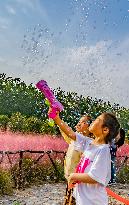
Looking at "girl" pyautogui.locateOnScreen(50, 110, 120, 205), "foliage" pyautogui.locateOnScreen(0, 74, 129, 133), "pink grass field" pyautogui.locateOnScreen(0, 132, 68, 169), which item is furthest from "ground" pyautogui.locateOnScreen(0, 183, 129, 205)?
"foliage" pyautogui.locateOnScreen(0, 74, 129, 133)

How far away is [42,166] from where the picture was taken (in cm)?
1320

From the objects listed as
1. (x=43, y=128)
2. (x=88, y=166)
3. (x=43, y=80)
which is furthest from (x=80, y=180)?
(x=43, y=128)

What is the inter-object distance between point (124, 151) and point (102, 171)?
15.3 m

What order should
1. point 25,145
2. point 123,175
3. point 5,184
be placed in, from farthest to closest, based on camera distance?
point 123,175
point 25,145
point 5,184

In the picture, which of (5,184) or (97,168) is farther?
(5,184)

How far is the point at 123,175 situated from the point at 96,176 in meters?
13.7

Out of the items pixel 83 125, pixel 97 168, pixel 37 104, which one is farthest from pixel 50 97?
pixel 37 104

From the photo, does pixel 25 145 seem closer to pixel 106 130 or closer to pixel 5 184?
pixel 5 184

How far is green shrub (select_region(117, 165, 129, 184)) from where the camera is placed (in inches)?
643

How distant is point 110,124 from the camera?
10.9 ft

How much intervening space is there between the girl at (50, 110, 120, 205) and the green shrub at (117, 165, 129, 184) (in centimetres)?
1323

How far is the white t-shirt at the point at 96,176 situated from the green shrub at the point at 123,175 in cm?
1326

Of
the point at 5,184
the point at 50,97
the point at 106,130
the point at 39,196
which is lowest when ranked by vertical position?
the point at 39,196

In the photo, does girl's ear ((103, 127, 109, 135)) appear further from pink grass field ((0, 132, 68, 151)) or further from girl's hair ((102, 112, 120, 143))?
pink grass field ((0, 132, 68, 151))
